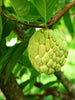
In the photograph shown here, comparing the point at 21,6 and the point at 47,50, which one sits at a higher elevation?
the point at 21,6

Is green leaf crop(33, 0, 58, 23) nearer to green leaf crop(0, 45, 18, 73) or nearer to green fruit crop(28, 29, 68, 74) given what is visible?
green fruit crop(28, 29, 68, 74)

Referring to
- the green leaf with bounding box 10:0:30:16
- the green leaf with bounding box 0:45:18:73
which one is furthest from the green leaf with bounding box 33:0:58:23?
the green leaf with bounding box 0:45:18:73

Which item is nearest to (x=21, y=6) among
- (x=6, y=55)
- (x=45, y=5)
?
(x=45, y=5)

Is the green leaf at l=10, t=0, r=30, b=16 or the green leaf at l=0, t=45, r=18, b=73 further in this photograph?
the green leaf at l=0, t=45, r=18, b=73

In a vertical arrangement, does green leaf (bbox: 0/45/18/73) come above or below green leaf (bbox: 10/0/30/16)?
below

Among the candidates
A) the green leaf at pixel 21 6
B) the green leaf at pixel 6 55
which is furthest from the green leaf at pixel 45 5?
the green leaf at pixel 6 55

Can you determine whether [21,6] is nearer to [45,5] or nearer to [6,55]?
[45,5]
